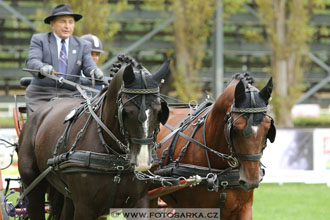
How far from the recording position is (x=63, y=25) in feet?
21.9

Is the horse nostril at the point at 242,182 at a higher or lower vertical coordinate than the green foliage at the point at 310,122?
lower

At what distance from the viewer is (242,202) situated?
18.2 ft

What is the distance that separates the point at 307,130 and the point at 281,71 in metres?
5.68

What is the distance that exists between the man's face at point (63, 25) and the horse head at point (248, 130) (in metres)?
2.20

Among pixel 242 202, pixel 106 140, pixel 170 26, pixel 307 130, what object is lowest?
pixel 242 202

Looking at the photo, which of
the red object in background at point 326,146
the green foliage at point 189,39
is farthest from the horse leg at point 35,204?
the green foliage at point 189,39

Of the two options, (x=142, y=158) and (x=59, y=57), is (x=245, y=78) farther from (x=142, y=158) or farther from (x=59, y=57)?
(x=59, y=57)

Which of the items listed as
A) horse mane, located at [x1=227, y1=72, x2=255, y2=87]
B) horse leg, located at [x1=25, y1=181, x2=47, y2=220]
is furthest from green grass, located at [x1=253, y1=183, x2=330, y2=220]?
horse mane, located at [x1=227, y1=72, x2=255, y2=87]

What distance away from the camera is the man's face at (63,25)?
6672 millimetres

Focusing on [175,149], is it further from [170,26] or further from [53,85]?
[170,26]

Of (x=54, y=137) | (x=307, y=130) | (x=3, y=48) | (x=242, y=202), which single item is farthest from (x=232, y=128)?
(x=3, y=48)

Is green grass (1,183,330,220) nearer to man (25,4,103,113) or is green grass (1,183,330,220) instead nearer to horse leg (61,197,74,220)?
man (25,4,103,113)

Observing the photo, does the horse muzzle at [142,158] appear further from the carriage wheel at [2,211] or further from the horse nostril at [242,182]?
the carriage wheel at [2,211]

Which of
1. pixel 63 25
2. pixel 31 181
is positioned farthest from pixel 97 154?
pixel 63 25
